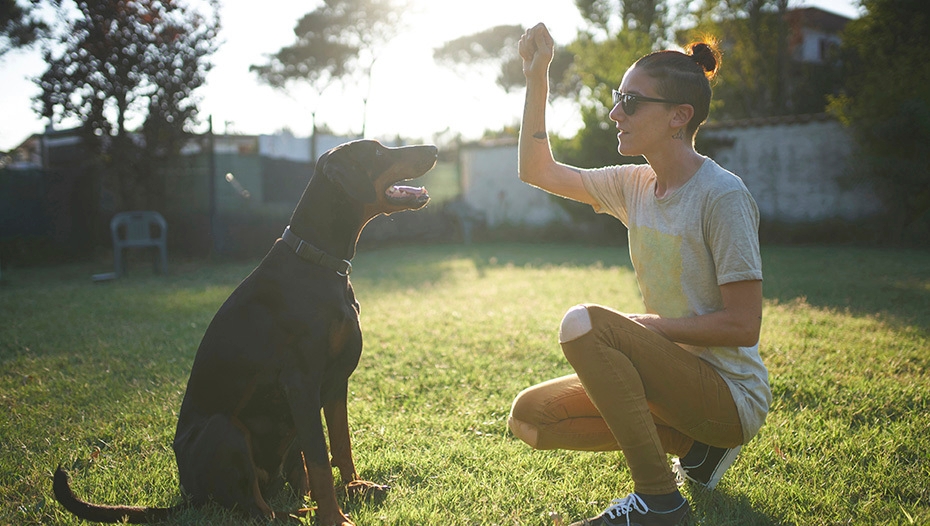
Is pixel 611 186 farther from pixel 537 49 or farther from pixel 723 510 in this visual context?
pixel 723 510

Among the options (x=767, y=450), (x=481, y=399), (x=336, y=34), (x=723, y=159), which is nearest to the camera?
(x=767, y=450)

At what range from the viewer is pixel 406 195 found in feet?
9.61

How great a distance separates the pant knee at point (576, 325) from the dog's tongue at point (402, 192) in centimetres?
105

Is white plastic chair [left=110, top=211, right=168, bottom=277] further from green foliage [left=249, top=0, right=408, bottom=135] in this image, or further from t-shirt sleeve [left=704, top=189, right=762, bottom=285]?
green foliage [left=249, top=0, right=408, bottom=135]

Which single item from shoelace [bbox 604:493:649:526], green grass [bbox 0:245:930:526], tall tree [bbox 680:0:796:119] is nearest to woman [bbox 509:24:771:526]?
shoelace [bbox 604:493:649:526]

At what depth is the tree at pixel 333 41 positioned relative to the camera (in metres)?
27.5

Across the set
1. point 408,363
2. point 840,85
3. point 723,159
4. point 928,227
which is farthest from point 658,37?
point 408,363

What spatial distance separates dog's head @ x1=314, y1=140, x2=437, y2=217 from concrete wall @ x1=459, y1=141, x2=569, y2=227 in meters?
12.8

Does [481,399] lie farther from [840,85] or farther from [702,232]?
[840,85]

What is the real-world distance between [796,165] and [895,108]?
2377 mm

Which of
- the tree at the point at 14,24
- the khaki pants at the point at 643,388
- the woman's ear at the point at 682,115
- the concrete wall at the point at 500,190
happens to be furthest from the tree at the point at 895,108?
the tree at the point at 14,24

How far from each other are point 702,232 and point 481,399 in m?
2.00

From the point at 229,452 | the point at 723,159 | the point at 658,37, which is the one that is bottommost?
the point at 229,452

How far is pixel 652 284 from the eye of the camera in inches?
97.0
